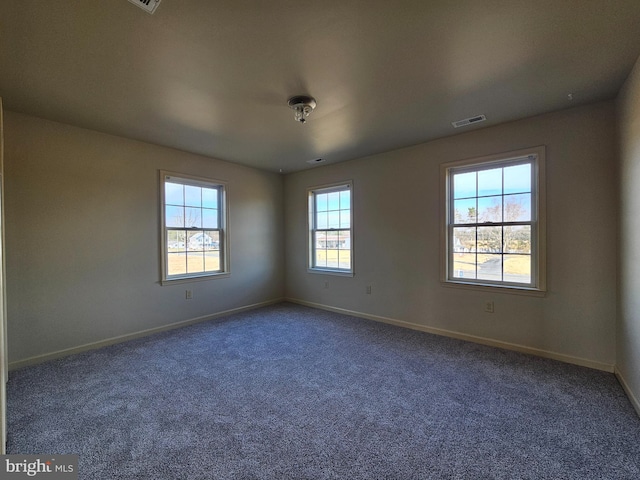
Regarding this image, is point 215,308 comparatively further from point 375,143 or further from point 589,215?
point 589,215

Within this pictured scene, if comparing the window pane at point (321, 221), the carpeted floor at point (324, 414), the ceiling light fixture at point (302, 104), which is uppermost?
the ceiling light fixture at point (302, 104)

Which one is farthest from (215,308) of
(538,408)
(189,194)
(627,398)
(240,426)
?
(627,398)

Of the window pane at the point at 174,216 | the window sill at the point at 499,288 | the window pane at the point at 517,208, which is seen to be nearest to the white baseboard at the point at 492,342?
the window sill at the point at 499,288

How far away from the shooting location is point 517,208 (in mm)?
3125

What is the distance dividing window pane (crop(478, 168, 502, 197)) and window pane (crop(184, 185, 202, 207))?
392 cm

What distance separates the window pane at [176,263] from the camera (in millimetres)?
3958

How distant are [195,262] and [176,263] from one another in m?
0.29

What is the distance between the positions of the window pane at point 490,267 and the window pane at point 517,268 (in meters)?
0.07

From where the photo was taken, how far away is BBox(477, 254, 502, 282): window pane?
3270 mm

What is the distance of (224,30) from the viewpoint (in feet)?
5.60

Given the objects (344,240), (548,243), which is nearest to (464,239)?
(548,243)

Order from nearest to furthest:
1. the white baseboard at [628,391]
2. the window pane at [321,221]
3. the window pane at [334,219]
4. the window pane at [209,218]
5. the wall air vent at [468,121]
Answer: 1. the white baseboard at [628,391]
2. the wall air vent at [468,121]
3. the window pane at [209,218]
4. the window pane at [334,219]
5. the window pane at [321,221]

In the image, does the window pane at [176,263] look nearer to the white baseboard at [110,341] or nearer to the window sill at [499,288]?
the white baseboard at [110,341]

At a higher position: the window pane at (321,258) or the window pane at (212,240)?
the window pane at (212,240)
